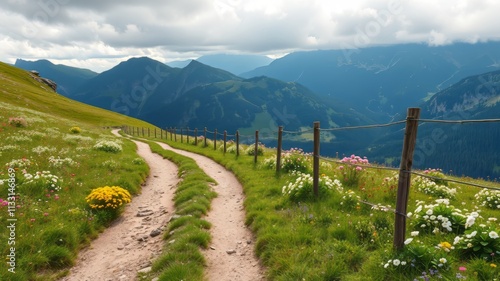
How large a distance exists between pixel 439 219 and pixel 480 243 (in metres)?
1.36

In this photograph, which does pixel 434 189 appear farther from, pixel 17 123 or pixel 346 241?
pixel 17 123

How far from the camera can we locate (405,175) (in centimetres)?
670

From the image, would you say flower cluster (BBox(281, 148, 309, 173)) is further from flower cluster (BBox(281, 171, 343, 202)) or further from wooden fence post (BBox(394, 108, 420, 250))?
wooden fence post (BBox(394, 108, 420, 250))

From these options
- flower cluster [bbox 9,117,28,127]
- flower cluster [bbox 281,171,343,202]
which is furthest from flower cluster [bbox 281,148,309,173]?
flower cluster [bbox 9,117,28,127]

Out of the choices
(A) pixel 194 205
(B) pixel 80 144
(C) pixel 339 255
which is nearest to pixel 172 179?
(A) pixel 194 205

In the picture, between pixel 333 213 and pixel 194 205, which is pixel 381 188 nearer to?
pixel 333 213

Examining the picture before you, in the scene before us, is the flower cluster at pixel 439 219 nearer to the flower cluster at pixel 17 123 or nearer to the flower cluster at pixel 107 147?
the flower cluster at pixel 107 147

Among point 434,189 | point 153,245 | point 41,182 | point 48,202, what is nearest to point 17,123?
point 41,182

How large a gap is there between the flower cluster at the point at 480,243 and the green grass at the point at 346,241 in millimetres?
83

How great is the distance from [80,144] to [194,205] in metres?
17.0

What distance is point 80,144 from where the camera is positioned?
24906mm

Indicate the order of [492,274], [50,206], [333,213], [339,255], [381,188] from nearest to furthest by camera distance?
1. [492,274]
2. [339,255]
3. [333,213]
4. [50,206]
5. [381,188]

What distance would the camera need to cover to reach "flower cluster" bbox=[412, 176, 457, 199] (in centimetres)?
1188

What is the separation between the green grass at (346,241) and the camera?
6059mm
